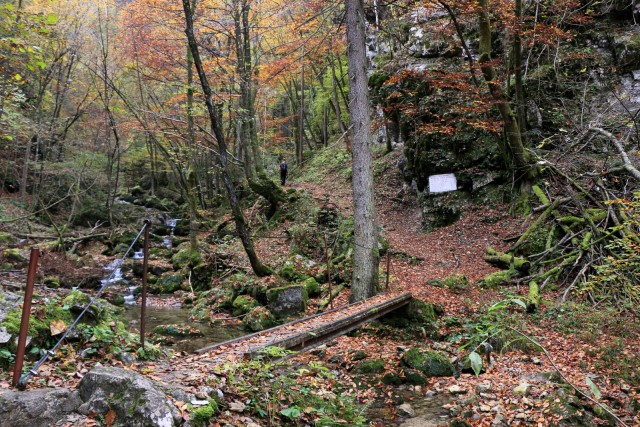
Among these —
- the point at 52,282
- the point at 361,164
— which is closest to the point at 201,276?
the point at 52,282

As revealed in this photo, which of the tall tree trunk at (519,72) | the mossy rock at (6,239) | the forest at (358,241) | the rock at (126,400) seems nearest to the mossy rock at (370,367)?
the forest at (358,241)

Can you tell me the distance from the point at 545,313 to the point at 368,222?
4221 millimetres

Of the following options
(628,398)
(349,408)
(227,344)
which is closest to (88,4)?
(227,344)

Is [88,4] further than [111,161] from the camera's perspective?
No

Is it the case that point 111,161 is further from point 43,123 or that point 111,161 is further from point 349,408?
point 349,408

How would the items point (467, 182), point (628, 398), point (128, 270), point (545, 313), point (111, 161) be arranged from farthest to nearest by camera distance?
point (111, 161) < point (128, 270) < point (467, 182) < point (545, 313) < point (628, 398)

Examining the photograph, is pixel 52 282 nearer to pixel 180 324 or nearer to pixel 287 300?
pixel 180 324

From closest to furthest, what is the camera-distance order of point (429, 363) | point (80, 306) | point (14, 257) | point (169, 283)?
point (80, 306) → point (429, 363) → point (14, 257) → point (169, 283)

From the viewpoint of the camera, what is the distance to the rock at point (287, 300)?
10062mm

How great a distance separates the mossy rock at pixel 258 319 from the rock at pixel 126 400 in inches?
257

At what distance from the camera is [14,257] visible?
492 inches

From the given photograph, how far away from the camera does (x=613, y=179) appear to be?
1018cm

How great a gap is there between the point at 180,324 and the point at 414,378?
6.27m

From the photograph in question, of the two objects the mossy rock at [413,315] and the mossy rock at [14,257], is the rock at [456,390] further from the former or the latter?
the mossy rock at [14,257]
